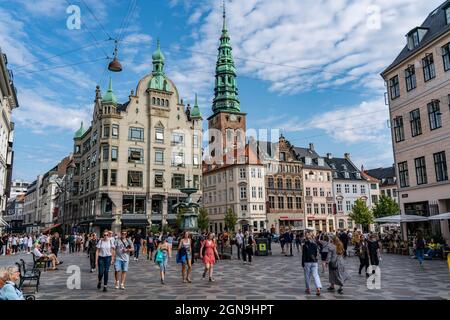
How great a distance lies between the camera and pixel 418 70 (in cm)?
2758

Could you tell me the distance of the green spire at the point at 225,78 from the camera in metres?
78.5

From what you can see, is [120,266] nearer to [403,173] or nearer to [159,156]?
[403,173]

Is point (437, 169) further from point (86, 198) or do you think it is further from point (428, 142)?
point (86, 198)

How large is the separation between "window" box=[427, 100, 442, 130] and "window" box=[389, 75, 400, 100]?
4333 mm

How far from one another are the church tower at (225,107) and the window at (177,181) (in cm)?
2537

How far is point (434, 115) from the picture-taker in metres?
26.1

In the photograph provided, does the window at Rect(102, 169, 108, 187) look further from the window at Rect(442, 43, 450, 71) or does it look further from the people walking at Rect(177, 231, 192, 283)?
the window at Rect(442, 43, 450, 71)

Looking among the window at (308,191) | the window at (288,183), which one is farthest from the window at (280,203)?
the window at (308,191)

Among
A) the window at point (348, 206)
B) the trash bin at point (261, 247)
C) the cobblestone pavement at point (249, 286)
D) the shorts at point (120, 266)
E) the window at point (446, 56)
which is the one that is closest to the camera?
the cobblestone pavement at point (249, 286)

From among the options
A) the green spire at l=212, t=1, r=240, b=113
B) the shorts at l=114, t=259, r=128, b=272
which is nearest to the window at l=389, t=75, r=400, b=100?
the shorts at l=114, t=259, r=128, b=272

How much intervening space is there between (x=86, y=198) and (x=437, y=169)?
148ft

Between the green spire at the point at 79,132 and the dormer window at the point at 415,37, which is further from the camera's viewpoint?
the green spire at the point at 79,132

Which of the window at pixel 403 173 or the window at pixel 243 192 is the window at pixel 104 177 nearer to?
the window at pixel 243 192
